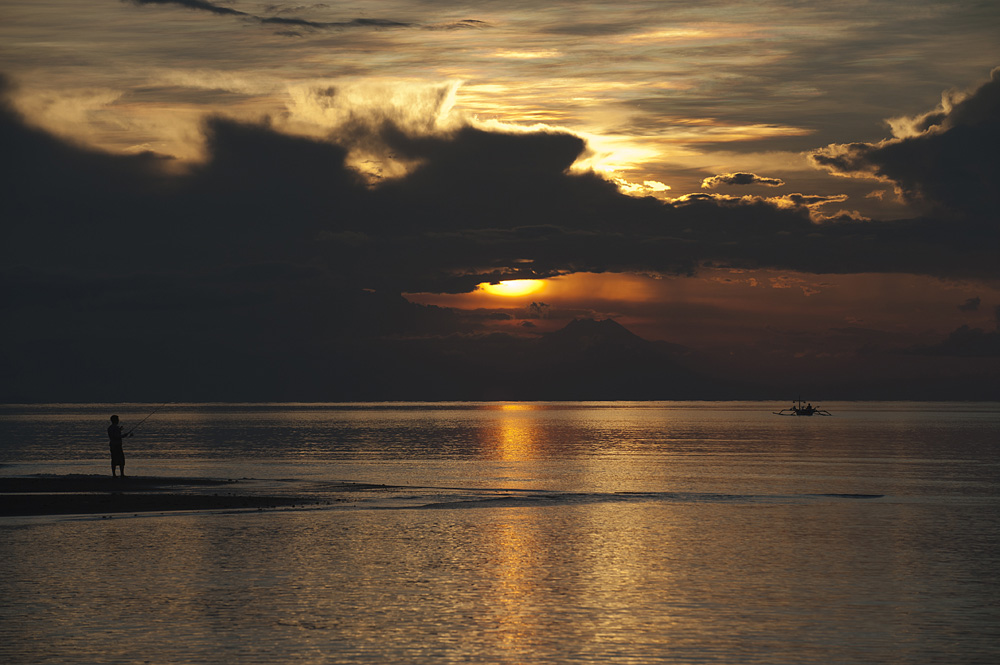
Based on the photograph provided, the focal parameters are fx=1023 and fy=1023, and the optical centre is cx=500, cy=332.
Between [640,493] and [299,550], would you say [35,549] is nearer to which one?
[299,550]

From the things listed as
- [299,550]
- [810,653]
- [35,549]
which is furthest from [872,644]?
[35,549]

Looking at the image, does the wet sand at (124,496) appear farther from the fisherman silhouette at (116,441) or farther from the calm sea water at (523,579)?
the calm sea water at (523,579)

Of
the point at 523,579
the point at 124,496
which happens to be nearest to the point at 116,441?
the point at 124,496

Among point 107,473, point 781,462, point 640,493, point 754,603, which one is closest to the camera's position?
point 754,603

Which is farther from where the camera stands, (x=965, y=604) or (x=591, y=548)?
(x=591, y=548)

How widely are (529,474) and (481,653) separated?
5142 centimetres

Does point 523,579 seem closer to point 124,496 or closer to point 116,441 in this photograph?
point 124,496

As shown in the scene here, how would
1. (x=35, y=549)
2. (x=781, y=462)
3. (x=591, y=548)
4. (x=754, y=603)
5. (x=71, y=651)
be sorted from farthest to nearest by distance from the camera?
1. (x=781, y=462)
2. (x=591, y=548)
3. (x=35, y=549)
4. (x=754, y=603)
5. (x=71, y=651)

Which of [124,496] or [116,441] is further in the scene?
[116,441]

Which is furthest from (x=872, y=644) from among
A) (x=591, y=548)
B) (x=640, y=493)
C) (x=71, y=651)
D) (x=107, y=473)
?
(x=107, y=473)

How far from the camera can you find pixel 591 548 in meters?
34.1

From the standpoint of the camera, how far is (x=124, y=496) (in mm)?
47000

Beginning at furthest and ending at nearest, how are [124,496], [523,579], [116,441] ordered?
1. [116,441]
2. [124,496]
3. [523,579]

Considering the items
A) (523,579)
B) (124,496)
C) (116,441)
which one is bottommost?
(523,579)
